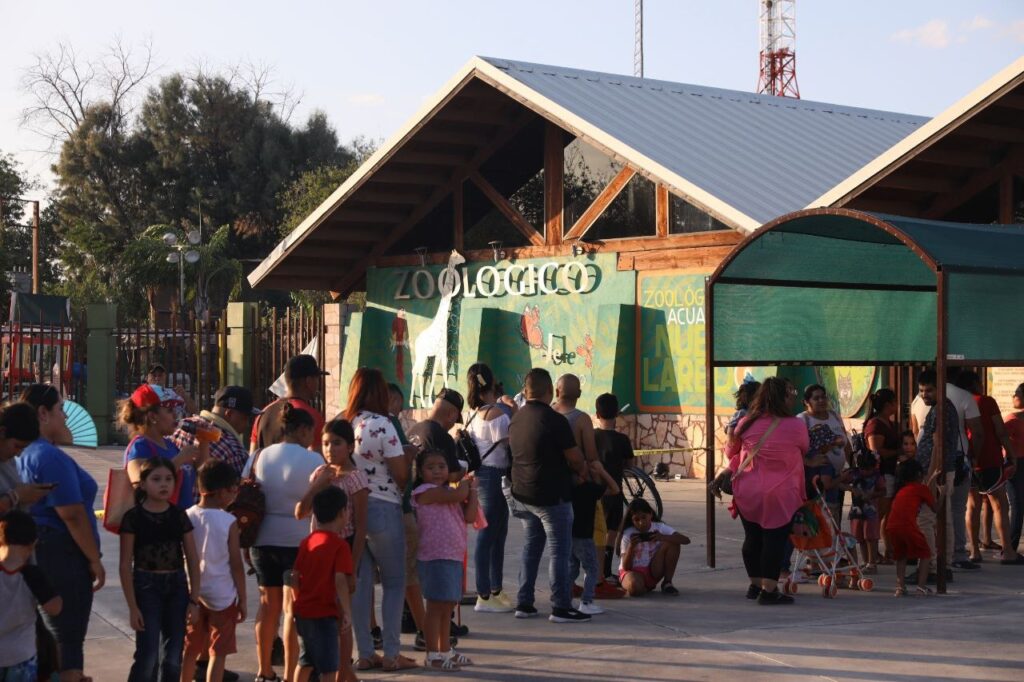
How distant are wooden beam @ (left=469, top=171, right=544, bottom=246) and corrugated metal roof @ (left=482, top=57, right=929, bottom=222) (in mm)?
2051

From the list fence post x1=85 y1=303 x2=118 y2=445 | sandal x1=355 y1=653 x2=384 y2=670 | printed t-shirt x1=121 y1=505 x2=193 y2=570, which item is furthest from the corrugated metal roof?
printed t-shirt x1=121 y1=505 x2=193 y2=570

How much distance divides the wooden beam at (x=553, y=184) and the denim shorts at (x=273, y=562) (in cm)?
1447

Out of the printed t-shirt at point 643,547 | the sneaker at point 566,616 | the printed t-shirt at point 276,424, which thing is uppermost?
the printed t-shirt at point 276,424

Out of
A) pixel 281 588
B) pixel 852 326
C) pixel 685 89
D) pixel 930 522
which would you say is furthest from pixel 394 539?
pixel 685 89

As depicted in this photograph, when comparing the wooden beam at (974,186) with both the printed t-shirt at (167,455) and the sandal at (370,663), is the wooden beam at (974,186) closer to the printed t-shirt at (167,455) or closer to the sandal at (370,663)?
the sandal at (370,663)

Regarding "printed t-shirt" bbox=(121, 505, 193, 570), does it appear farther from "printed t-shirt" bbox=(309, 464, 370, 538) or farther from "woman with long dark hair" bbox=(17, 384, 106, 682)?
"printed t-shirt" bbox=(309, 464, 370, 538)

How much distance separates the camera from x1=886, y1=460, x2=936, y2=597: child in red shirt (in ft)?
36.4

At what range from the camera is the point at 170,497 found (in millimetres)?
7418

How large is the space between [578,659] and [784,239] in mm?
5513

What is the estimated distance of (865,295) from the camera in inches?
572

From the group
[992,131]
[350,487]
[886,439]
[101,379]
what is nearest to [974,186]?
[992,131]

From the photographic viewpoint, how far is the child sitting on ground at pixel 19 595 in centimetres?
634

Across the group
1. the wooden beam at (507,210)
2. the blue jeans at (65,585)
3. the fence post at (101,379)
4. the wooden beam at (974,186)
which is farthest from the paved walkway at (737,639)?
the fence post at (101,379)

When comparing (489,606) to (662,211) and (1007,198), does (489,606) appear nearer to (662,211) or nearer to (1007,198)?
(1007,198)
